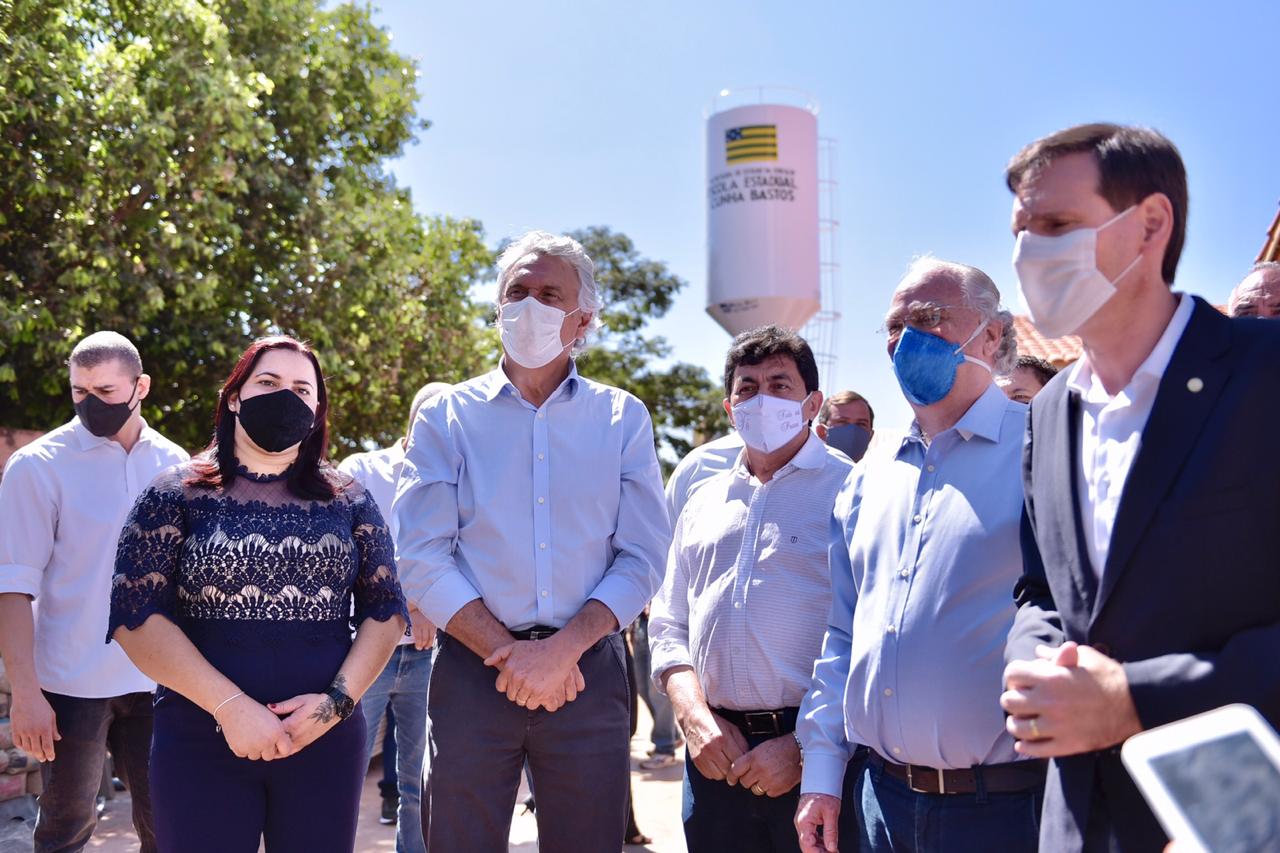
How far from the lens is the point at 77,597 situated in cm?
409

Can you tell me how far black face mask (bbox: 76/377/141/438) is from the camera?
420cm

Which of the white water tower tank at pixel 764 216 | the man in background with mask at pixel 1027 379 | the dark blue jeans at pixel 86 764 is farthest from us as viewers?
the white water tower tank at pixel 764 216

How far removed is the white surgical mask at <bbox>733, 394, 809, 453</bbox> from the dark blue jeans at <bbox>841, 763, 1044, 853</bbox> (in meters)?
1.18

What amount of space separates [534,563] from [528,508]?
16 centimetres

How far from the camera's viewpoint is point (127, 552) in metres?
2.95

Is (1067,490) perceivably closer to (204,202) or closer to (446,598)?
(446,598)

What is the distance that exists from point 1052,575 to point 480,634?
5.24 ft

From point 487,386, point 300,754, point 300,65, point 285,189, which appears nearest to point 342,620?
point 300,754

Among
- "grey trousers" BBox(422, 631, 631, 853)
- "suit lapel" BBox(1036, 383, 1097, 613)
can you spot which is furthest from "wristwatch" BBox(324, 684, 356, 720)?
"suit lapel" BBox(1036, 383, 1097, 613)

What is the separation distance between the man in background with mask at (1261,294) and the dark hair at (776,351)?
1.97 metres

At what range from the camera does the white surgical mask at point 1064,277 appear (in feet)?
5.90

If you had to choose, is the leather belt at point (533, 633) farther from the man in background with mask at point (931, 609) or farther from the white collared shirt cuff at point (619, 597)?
the man in background with mask at point (931, 609)

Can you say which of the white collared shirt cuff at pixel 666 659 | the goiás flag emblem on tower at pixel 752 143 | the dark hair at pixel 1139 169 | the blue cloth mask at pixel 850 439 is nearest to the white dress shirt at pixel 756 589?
the white collared shirt cuff at pixel 666 659

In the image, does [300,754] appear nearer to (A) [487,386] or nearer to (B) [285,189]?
Answer: (A) [487,386]
